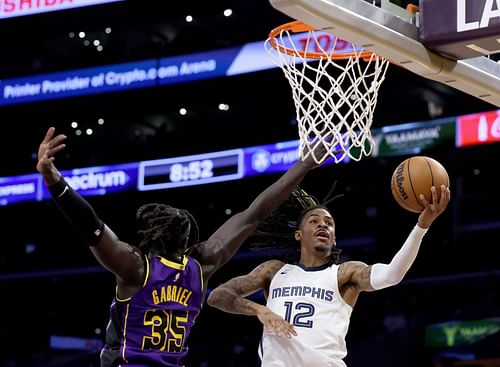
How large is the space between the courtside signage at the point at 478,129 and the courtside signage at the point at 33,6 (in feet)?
17.6

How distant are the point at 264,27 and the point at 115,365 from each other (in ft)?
43.3

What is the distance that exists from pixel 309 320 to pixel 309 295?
0.13 meters

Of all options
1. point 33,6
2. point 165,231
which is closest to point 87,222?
point 165,231

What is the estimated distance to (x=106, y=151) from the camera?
1750cm

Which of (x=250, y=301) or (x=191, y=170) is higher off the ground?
(x=191, y=170)

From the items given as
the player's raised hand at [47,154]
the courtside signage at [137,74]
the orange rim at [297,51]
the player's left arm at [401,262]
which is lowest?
the player's left arm at [401,262]

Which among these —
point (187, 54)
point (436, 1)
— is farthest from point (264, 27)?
point (436, 1)

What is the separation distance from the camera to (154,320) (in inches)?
154

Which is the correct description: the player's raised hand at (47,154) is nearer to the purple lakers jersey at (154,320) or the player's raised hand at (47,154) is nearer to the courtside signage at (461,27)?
the purple lakers jersey at (154,320)

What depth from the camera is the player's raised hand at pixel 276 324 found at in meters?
4.53

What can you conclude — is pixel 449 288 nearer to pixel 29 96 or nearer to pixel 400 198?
pixel 29 96

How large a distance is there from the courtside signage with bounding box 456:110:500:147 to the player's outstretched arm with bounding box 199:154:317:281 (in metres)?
9.12

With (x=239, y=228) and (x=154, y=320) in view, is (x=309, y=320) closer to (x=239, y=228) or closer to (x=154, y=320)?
(x=239, y=228)

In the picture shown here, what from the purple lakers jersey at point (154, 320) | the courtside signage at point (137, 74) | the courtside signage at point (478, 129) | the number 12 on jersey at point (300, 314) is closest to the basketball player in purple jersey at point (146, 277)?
the purple lakers jersey at point (154, 320)
